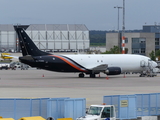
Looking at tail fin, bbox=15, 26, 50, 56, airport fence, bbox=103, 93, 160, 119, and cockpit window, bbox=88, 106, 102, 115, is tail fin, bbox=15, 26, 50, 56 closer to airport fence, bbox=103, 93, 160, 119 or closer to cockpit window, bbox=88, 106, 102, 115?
airport fence, bbox=103, 93, 160, 119

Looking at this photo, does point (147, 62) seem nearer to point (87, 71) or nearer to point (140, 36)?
point (87, 71)

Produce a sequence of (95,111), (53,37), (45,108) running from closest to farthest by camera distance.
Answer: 1. (95,111)
2. (45,108)
3. (53,37)

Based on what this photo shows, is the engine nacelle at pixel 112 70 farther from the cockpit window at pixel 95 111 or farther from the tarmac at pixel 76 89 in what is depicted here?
the cockpit window at pixel 95 111

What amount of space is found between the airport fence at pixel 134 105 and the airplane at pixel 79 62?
34.2 metres

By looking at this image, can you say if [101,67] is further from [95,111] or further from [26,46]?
[95,111]

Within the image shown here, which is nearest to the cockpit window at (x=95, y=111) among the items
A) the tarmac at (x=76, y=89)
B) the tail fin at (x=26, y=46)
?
the tarmac at (x=76, y=89)

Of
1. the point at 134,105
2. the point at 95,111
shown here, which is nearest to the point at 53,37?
the point at 134,105

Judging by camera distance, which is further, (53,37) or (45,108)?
(53,37)

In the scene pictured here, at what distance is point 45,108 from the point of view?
74.9 feet

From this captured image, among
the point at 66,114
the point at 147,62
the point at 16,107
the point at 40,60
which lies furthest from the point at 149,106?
the point at 147,62

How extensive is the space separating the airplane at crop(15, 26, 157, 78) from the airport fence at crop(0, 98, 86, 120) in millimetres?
35343

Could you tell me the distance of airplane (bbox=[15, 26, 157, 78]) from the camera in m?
59.3

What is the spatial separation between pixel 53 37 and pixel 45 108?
137m

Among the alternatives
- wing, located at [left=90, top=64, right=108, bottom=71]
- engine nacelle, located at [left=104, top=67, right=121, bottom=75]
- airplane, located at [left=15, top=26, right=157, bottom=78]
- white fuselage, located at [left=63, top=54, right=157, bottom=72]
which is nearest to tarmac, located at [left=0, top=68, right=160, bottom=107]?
engine nacelle, located at [left=104, top=67, right=121, bottom=75]
